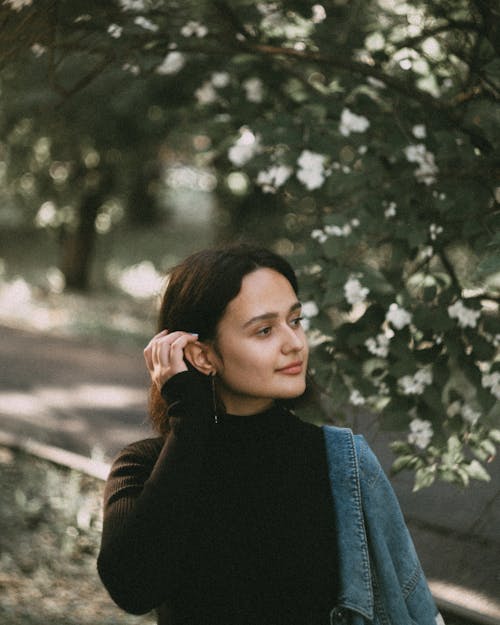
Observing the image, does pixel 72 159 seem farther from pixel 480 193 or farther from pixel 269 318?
pixel 269 318

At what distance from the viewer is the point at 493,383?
2.81 m

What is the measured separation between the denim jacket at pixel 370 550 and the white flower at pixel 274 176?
173cm

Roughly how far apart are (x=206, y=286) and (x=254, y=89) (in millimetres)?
2157

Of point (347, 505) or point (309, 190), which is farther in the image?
point (309, 190)

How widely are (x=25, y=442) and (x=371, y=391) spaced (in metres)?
3.03

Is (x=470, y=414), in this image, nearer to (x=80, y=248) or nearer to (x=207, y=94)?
(x=207, y=94)

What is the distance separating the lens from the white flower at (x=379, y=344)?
113 inches

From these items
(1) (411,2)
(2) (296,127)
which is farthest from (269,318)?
(1) (411,2)

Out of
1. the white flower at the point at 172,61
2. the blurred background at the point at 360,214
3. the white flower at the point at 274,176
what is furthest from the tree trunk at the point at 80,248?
the white flower at the point at 274,176

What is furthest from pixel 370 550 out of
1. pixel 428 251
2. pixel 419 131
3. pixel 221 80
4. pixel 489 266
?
pixel 221 80

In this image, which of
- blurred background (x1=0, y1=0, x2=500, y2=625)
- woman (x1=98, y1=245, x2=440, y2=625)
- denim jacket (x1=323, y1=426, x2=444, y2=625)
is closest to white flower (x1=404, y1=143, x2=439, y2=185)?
blurred background (x1=0, y1=0, x2=500, y2=625)

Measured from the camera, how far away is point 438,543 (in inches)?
158

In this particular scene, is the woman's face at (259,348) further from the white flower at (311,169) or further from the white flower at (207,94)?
the white flower at (207,94)

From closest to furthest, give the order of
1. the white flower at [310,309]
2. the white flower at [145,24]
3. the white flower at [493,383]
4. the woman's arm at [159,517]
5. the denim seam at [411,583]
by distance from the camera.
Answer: the woman's arm at [159,517], the denim seam at [411,583], the white flower at [493,383], the white flower at [310,309], the white flower at [145,24]
